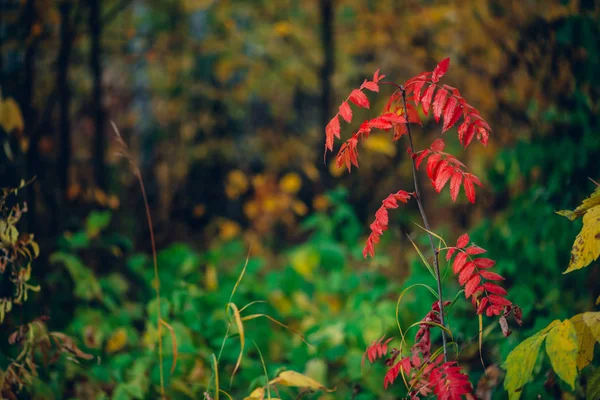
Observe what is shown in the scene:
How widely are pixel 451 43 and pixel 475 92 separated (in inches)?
29.2

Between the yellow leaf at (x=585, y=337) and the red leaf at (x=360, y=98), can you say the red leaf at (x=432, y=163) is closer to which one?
the red leaf at (x=360, y=98)

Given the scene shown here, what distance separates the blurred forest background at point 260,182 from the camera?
194 cm

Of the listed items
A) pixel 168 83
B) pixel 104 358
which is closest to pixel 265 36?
pixel 168 83

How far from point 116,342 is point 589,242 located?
72.2 inches

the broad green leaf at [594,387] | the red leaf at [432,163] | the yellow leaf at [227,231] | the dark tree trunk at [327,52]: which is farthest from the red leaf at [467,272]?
the yellow leaf at [227,231]

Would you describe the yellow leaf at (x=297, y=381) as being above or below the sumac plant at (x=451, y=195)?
below

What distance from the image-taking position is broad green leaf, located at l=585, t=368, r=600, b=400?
3.45 ft

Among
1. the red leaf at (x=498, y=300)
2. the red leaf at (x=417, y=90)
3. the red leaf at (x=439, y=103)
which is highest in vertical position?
the red leaf at (x=417, y=90)

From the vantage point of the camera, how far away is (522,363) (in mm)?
1021

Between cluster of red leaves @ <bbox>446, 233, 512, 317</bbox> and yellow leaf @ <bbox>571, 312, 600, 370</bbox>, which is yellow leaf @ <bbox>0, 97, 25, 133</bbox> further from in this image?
yellow leaf @ <bbox>571, 312, 600, 370</bbox>

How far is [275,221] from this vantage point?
205 inches

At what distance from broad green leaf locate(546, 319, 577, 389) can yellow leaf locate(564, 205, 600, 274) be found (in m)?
0.13

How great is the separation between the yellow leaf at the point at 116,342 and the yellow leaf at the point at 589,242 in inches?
69.8

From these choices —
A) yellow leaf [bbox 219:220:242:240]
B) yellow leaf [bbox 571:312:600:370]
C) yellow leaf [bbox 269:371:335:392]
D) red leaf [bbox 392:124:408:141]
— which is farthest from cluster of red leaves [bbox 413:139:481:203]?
yellow leaf [bbox 219:220:242:240]
